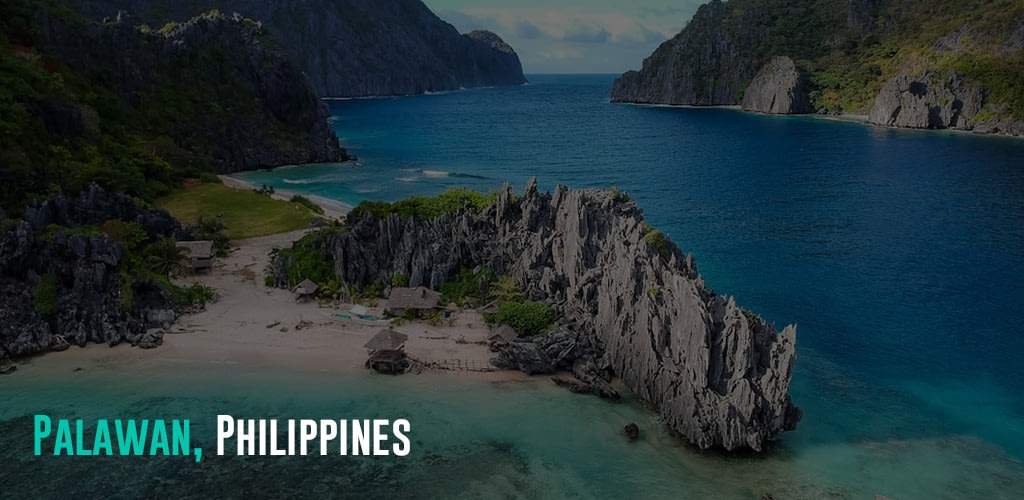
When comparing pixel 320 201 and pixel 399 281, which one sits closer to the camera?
pixel 399 281

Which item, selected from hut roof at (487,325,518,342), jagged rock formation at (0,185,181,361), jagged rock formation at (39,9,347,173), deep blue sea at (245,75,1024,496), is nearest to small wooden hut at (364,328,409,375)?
hut roof at (487,325,518,342)

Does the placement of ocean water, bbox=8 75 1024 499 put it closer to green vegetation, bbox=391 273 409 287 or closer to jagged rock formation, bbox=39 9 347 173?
green vegetation, bbox=391 273 409 287

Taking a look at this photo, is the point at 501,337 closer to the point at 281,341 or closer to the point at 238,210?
the point at 281,341

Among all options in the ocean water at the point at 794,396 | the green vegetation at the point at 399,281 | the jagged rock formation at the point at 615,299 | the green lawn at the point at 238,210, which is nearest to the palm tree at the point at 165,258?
the jagged rock formation at the point at 615,299

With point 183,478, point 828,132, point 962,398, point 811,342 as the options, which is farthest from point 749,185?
point 183,478

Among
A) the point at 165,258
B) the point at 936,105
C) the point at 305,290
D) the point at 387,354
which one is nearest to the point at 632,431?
the point at 387,354
